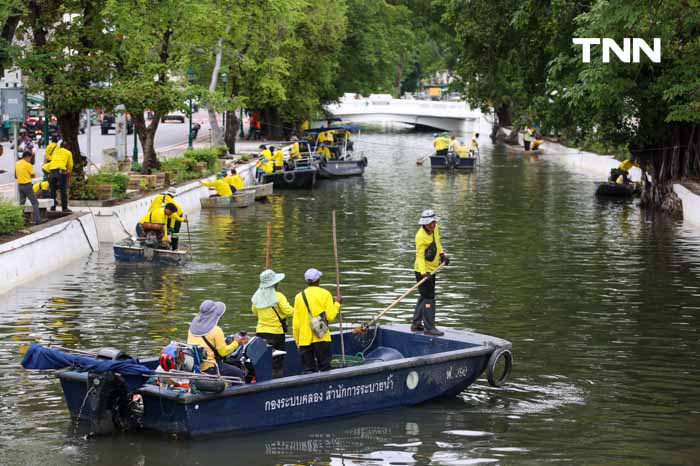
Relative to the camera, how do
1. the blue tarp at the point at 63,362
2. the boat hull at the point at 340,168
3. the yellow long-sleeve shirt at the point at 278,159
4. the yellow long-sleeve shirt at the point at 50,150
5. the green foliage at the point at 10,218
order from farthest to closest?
1. the boat hull at the point at 340,168
2. the yellow long-sleeve shirt at the point at 278,159
3. the yellow long-sleeve shirt at the point at 50,150
4. the green foliage at the point at 10,218
5. the blue tarp at the point at 63,362

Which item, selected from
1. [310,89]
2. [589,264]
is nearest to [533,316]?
[589,264]

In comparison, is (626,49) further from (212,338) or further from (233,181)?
(212,338)

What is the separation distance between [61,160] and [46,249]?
4192 mm

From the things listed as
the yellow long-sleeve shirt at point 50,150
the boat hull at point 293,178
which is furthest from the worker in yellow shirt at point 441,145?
the yellow long-sleeve shirt at point 50,150

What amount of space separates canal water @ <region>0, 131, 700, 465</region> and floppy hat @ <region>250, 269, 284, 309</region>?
1.85 meters

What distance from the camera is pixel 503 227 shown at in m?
38.4

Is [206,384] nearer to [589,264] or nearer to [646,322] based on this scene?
[646,322]

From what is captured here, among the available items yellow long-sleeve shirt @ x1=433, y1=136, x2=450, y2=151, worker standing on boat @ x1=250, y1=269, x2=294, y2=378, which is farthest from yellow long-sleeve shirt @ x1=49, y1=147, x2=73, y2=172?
yellow long-sleeve shirt @ x1=433, y1=136, x2=450, y2=151

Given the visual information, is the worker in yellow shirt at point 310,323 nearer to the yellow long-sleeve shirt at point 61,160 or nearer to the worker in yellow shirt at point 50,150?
the yellow long-sleeve shirt at point 61,160

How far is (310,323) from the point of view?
640 inches

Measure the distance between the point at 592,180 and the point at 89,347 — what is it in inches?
1633

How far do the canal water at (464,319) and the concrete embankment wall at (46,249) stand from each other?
14.2 inches

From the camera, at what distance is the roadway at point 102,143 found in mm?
52156

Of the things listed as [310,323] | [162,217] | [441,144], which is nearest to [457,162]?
[441,144]
